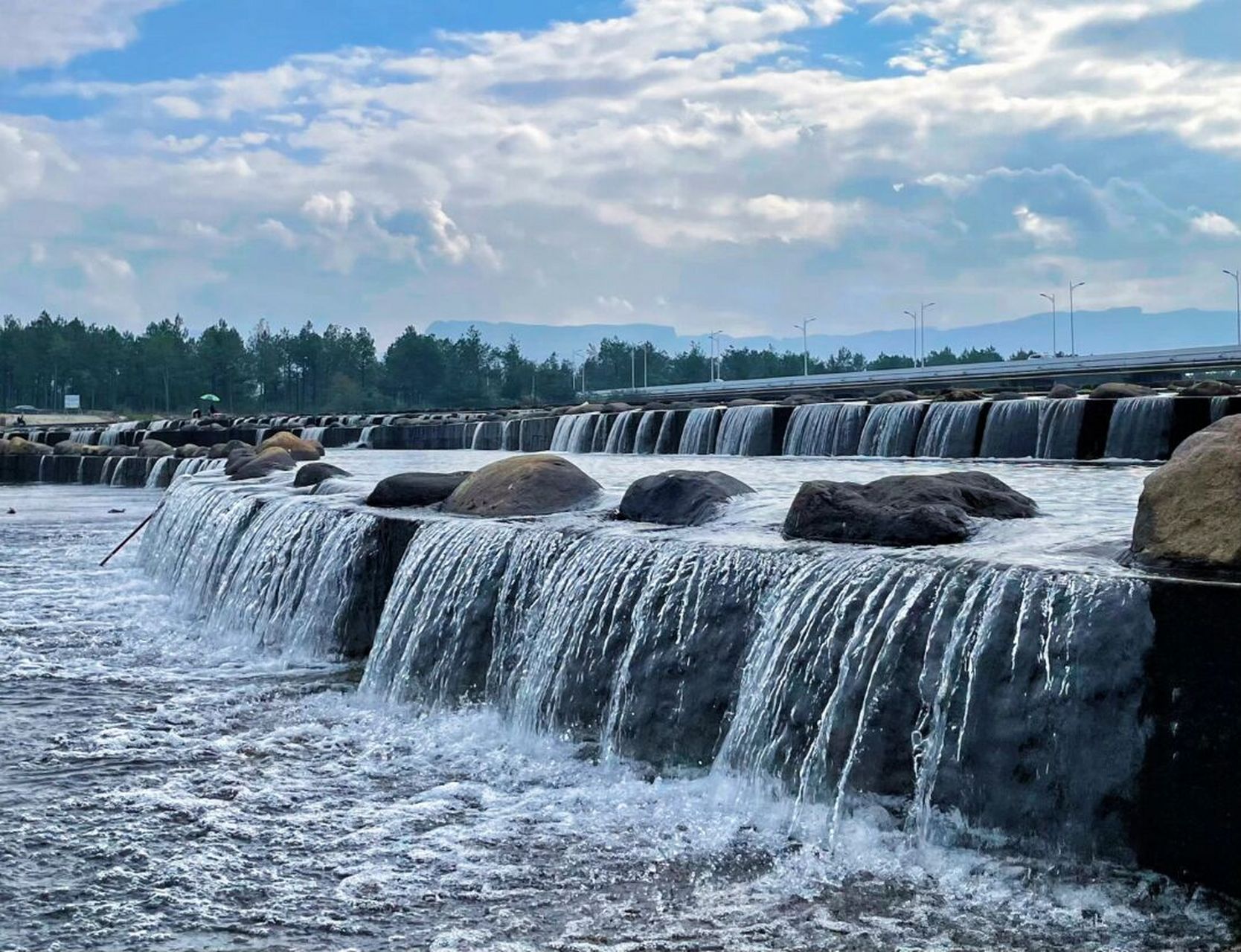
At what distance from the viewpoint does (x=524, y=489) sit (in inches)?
449

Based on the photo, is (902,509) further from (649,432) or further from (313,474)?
(649,432)

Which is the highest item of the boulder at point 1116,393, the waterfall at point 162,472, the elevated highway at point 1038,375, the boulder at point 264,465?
the elevated highway at point 1038,375

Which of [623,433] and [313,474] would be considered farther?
[623,433]

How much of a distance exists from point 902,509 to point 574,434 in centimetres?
2648

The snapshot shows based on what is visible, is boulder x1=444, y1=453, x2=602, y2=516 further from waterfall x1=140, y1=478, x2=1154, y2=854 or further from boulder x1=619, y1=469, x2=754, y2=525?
boulder x1=619, y1=469, x2=754, y2=525

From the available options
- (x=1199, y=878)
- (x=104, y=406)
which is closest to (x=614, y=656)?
(x=1199, y=878)

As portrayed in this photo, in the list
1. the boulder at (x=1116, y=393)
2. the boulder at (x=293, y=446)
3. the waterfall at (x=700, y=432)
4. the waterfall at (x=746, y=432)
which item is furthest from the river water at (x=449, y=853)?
the waterfall at (x=700, y=432)

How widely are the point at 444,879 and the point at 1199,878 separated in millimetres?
3169

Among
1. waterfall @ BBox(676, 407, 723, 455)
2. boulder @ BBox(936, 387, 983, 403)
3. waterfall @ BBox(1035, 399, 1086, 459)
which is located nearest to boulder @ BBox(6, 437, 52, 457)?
waterfall @ BBox(676, 407, 723, 455)

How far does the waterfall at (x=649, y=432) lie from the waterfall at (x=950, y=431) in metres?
8.26

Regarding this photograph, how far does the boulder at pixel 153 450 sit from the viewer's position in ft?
135

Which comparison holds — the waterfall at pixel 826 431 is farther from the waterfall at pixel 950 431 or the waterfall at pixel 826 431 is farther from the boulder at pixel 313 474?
the boulder at pixel 313 474

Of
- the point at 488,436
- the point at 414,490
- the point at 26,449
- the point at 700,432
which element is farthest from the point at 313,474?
the point at 26,449

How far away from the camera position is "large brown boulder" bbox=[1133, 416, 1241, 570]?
6051 millimetres
